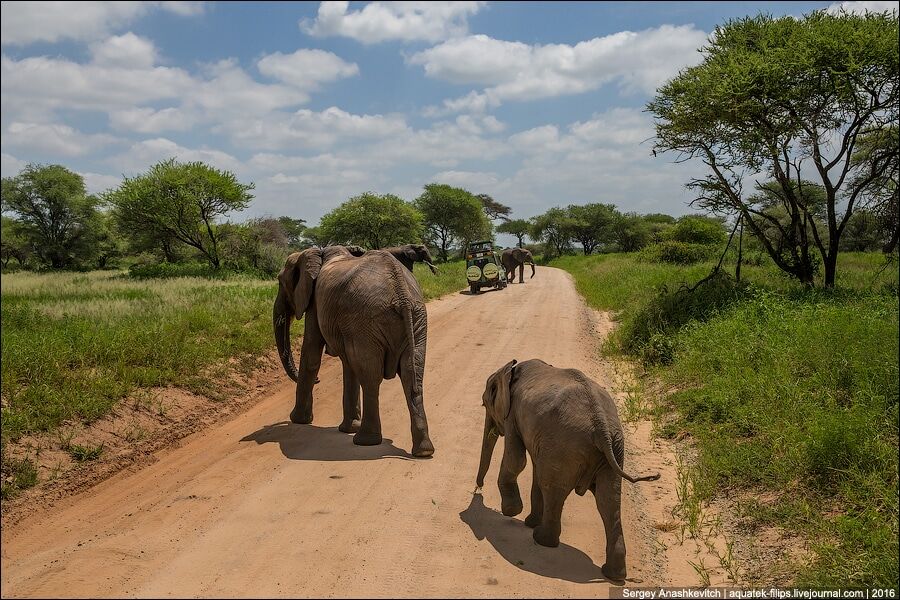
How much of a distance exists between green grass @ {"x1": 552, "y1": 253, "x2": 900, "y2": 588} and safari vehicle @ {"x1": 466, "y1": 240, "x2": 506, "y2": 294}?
524 inches

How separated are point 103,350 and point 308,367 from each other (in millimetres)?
2990

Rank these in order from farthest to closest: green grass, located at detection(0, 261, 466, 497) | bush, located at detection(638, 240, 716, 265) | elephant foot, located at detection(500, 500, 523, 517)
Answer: bush, located at detection(638, 240, 716, 265), green grass, located at detection(0, 261, 466, 497), elephant foot, located at detection(500, 500, 523, 517)

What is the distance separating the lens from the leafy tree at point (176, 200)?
26484 mm

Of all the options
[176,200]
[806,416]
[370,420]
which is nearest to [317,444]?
[370,420]

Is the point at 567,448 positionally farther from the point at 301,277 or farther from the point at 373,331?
the point at 301,277

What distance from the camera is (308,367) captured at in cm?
771

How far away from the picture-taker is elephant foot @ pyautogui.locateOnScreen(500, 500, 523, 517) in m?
4.98

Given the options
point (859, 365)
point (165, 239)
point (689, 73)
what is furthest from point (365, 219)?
point (859, 365)

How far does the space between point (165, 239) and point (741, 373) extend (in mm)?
28052

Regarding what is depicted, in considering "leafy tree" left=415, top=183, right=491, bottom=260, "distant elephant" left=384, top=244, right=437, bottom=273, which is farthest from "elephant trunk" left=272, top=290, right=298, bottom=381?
"leafy tree" left=415, top=183, right=491, bottom=260

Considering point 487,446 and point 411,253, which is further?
point 411,253

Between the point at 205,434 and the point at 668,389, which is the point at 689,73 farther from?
the point at 205,434

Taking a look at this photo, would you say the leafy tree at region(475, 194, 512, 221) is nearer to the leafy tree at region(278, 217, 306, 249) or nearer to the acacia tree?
the leafy tree at region(278, 217, 306, 249)

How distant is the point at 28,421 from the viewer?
6.29 metres
